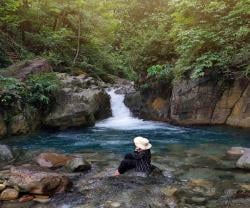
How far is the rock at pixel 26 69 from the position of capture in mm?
15914

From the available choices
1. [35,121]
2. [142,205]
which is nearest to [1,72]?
[35,121]

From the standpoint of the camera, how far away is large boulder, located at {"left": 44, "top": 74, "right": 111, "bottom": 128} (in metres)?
15.1

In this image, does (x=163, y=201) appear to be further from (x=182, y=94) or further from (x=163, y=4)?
(x=163, y=4)

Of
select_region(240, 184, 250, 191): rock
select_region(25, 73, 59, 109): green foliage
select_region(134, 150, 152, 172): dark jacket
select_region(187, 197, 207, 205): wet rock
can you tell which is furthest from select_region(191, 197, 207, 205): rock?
select_region(25, 73, 59, 109): green foliage

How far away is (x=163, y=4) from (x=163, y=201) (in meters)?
24.6

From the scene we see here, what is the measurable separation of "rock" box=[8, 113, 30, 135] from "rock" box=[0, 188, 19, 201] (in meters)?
6.61

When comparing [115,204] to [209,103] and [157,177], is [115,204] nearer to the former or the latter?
[157,177]

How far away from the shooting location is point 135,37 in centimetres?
2144

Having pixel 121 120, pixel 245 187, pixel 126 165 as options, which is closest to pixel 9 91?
pixel 121 120

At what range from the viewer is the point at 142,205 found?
6.83 metres

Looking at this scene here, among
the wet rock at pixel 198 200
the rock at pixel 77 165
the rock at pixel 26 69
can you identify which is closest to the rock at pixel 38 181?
the rock at pixel 77 165

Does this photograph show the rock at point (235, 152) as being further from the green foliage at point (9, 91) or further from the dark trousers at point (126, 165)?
the green foliage at point (9, 91)

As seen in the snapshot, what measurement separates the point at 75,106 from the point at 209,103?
17.7 ft

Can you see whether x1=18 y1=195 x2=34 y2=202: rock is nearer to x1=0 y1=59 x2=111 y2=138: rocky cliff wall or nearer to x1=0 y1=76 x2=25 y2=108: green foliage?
→ x1=0 y1=59 x2=111 y2=138: rocky cliff wall
